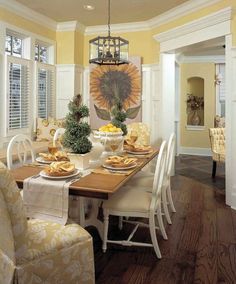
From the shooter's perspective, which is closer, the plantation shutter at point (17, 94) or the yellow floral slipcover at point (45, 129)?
the plantation shutter at point (17, 94)

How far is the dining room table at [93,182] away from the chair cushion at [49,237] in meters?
0.24

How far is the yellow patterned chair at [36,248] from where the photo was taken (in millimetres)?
1576

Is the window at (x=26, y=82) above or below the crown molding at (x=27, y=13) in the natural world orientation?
below

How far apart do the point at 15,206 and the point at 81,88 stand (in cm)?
493

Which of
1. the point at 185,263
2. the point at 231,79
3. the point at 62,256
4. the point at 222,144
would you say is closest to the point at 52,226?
the point at 62,256

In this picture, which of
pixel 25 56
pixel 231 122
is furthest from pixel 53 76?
pixel 231 122

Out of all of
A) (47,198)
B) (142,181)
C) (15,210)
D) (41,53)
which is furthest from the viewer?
(41,53)

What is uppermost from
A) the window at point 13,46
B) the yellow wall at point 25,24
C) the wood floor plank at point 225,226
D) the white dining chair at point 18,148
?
the yellow wall at point 25,24

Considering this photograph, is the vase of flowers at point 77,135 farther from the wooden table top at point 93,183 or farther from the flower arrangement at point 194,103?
the flower arrangement at point 194,103

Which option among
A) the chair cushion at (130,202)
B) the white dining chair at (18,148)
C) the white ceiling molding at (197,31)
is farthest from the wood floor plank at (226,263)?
the white ceiling molding at (197,31)

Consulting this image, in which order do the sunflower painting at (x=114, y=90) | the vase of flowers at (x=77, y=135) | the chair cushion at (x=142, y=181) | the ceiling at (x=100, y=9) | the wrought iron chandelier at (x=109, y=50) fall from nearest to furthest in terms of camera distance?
→ the vase of flowers at (x=77, y=135)
the chair cushion at (x=142, y=181)
the wrought iron chandelier at (x=109, y=50)
the ceiling at (x=100, y=9)
the sunflower painting at (x=114, y=90)

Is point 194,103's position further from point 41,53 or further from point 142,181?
point 142,181

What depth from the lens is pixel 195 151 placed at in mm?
8484

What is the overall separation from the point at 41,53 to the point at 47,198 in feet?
13.7
